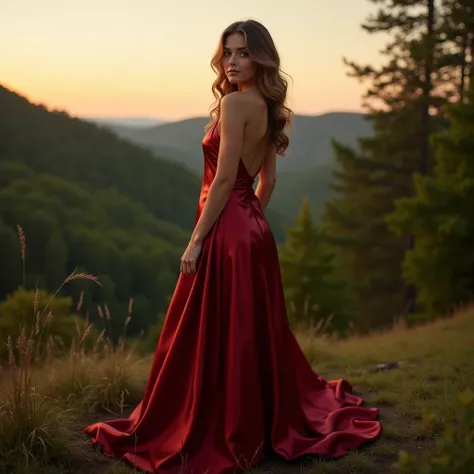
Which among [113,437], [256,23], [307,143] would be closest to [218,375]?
[113,437]

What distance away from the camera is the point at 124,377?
4848mm

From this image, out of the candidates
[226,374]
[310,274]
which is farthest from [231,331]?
[310,274]

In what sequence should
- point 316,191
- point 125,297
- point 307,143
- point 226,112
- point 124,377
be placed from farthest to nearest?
point 307,143 → point 316,191 → point 125,297 → point 124,377 → point 226,112

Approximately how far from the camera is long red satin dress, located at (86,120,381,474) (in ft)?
11.1

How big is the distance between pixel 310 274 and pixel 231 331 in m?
15.5

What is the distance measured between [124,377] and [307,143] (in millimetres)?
88093

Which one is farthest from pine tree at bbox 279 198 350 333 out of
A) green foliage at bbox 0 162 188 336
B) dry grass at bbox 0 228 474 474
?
green foliage at bbox 0 162 188 336

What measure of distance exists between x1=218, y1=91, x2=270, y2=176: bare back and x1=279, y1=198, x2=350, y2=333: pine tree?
14.6 metres

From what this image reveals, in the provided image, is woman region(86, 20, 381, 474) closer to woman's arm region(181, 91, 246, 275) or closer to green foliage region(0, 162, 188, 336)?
woman's arm region(181, 91, 246, 275)

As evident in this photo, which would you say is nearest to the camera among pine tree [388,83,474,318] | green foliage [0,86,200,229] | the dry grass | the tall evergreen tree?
the dry grass

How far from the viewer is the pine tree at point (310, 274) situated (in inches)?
723

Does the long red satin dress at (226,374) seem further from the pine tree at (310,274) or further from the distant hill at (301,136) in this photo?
the distant hill at (301,136)

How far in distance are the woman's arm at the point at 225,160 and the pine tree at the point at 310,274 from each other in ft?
48.5

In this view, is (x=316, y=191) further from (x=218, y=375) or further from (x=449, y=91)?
(x=218, y=375)
